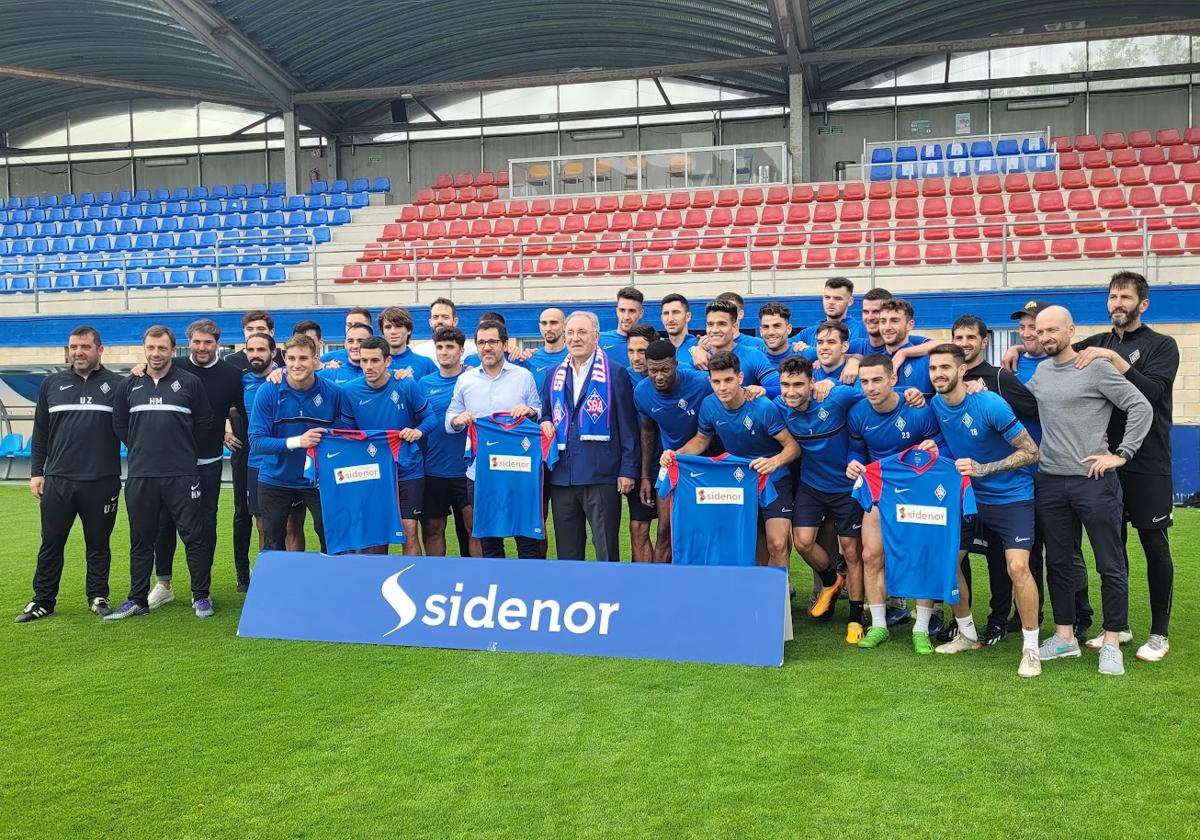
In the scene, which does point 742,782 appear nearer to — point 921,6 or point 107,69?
point 921,6

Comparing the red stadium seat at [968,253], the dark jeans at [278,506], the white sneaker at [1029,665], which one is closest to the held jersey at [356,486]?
the dark jeans at [278,506]

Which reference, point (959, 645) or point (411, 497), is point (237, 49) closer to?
point (411, 497)

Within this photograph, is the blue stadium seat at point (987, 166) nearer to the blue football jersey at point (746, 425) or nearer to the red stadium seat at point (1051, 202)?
the red stadium seat at point (1051, 202)

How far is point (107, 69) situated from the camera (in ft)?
82.6

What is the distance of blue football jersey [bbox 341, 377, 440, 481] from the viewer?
648cm

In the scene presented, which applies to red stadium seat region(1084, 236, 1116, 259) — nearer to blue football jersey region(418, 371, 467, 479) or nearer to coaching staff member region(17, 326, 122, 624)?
blue football jersey region(418, 371, 467, 479)

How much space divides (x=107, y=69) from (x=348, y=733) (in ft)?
83.8

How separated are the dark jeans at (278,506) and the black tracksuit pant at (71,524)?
40.3 inches

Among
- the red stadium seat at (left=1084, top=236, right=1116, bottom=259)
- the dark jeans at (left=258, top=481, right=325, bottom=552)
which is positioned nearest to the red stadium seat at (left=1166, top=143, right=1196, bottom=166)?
the red stadium seat at (left=1084, top=236, right=1116, bottom=259)

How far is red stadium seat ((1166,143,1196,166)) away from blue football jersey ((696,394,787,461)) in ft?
61.5

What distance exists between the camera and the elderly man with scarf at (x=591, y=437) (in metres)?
6.18

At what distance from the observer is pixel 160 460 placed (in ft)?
21.5

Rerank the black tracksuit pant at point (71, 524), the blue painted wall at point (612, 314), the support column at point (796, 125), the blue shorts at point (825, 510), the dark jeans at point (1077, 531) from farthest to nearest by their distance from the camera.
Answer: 1. the support column at point (796, 125)
2. the blue painted wall at point (612, 314)
3. the black tracksuit pant at point (71, 524)
4. the blue shorts at point (825, 510)
5. the dark jeans at point (1077, 531)

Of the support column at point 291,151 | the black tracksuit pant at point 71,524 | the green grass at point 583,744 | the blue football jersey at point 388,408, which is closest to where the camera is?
the green grass at point 583,744
